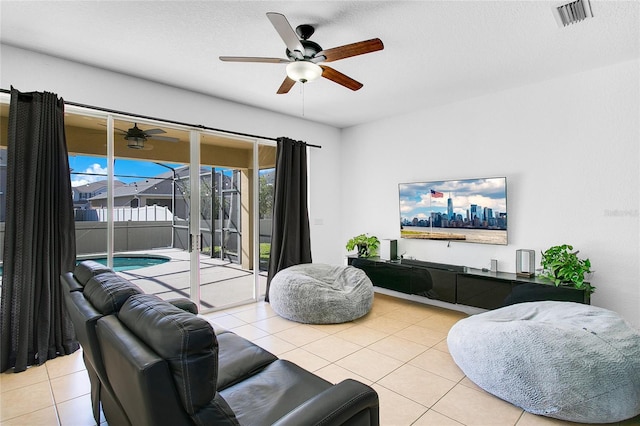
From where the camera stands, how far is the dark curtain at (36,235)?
9.18ft

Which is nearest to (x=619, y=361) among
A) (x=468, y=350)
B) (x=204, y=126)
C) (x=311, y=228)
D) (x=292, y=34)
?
(x=468, y=350)

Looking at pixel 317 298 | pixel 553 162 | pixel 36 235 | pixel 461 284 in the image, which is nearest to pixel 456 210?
pixel 461 284

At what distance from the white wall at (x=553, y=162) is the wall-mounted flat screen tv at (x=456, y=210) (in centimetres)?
12

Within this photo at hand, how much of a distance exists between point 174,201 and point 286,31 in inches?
118

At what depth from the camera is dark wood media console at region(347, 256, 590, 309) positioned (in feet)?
10.9

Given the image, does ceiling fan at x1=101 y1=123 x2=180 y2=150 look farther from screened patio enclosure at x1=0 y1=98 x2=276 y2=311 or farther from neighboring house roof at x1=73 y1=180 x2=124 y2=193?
Result: neighboring house roof at x1=73 y1=180 x2=124 y2=193

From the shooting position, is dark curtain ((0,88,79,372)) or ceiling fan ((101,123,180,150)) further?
ceiling fan ((101,123,180,150))

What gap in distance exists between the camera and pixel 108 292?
1586mm

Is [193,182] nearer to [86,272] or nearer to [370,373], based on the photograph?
[86,272]

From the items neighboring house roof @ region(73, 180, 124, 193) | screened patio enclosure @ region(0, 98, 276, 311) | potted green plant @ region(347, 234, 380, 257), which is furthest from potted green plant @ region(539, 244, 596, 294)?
neighboring house roof @ region(73, 180, 124, 193)

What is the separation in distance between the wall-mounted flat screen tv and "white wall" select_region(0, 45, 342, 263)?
136 cm

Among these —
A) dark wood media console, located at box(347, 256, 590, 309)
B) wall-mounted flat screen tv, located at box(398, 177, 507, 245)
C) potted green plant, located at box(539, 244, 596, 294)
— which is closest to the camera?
potted green plant, located at box(539, 244, 596, 294)

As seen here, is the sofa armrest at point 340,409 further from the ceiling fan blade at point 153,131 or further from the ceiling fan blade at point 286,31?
the ceiling fan blade at point 153,131

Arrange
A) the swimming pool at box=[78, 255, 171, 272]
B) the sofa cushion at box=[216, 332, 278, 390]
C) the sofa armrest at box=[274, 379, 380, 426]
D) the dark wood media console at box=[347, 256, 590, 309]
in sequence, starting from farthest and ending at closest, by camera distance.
Result: the swimming pool at box=[78, 255, 171, 272] < the dark wood media console at box=[347, 256, 590, 309] < the sofa cushion at box=[216, 332, 278, 390] < the sofa armrest at box=[274, 379, 380, 426]
